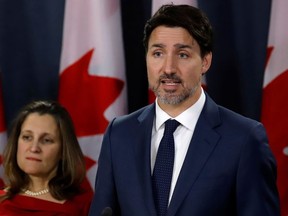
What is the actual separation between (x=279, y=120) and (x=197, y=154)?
1.80 feet

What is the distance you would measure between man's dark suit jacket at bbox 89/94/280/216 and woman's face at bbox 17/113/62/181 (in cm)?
35

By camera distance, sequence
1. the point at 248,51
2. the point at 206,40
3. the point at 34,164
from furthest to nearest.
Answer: the point at 248,51
the point at 34,164
the point at 206,40

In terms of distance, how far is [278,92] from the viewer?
1802 mm

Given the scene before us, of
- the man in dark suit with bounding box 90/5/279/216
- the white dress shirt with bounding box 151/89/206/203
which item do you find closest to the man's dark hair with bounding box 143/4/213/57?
the man in dark suit with bounding box 90/5/279/216

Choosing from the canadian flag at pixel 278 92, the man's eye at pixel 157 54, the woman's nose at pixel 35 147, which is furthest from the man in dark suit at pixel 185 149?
the canadian flag at pixel 278 92

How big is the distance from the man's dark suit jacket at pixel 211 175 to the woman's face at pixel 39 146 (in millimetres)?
349

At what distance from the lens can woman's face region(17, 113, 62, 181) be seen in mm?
1688

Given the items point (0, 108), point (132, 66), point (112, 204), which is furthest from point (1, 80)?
point (112, 204)

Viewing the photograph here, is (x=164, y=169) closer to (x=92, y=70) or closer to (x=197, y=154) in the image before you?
(x=197, y=154)

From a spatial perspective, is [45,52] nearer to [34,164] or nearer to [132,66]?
[132,66]

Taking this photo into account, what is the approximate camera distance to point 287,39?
1.79 m

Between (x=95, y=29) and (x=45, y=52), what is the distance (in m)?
0.17

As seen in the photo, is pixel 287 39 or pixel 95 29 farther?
pixel 95 29

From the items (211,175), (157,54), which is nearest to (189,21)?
(157,54)
